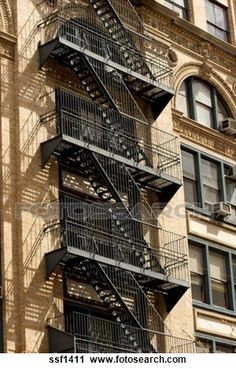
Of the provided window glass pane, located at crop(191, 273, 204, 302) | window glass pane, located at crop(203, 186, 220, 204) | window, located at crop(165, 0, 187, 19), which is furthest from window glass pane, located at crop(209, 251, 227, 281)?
window, located at crop(165, 0, 187, 19)

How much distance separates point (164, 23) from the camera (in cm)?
4428

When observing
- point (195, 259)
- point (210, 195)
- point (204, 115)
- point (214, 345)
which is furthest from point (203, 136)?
point (214, 345)

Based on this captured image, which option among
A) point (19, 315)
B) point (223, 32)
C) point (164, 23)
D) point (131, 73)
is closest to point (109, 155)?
point (131, 73)

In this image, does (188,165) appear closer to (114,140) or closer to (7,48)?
(114,140)

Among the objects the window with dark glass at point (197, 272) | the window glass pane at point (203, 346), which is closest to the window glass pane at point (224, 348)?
the window glass pane at point (203, 346)

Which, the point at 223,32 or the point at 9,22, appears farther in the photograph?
the point at 223,32

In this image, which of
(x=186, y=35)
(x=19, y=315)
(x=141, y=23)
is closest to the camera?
(x=19, y=315)

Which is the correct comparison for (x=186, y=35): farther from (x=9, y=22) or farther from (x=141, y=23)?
(x=9, y=22)

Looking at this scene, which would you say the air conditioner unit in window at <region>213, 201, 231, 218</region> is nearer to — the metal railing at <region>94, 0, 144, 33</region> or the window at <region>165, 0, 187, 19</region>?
the metal railing at <region>94, 0, 144, 33</region>

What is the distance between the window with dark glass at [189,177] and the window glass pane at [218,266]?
2.16m

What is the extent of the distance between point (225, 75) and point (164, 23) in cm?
401

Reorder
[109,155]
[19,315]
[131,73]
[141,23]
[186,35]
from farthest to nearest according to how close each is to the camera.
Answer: [186,35]
[141,23]
[131,73]
[109,155]
[19,315]

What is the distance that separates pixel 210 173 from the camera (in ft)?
145

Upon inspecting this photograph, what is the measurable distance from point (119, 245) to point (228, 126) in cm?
1062
